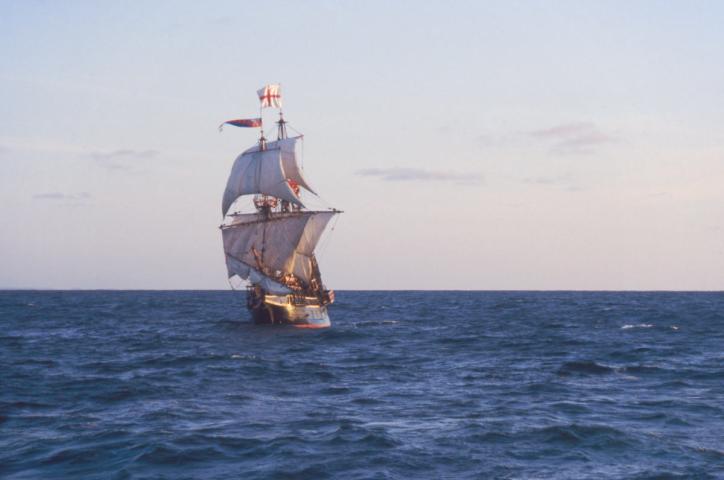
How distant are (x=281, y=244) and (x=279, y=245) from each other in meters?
0.24

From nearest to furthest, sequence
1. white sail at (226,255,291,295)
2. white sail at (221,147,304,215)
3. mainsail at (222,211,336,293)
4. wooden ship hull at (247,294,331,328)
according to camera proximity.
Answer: wooden ship hull at (247,294,331,328)
white sail at (226,255,291,295)
mainsail at (222,211,336,293)
white sail at (221,147,304,215)

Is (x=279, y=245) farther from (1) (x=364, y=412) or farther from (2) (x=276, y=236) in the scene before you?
(1) (x=364, y=412)

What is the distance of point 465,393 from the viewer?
31031mm

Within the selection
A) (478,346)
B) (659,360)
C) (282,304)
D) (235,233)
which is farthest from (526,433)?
(235,233)

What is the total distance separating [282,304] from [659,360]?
39.0 m

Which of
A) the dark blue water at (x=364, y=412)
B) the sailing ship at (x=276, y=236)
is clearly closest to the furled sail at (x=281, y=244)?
the sailing ship at (x=276, y=236)

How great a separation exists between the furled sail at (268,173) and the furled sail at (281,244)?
2.46 meters

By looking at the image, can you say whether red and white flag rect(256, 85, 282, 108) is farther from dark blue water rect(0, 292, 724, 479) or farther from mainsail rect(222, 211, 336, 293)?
dark blue water rect(0, 292, 724, 479)

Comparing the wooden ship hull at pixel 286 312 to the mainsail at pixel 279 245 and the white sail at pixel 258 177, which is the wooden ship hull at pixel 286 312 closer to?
the mainsail at pixel 279 245

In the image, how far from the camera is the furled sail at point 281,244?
82.2 meters

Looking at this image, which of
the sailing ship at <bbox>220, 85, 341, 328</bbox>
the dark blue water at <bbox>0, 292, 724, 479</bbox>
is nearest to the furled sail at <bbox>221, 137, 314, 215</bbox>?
the sailing ship at <bbox>220, 85, 341, 328</bbox>

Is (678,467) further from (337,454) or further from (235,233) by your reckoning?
(235,233)

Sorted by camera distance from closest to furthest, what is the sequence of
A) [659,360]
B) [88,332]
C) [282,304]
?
[659,360] → [88,332] → [282,304]

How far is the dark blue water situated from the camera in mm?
20094
